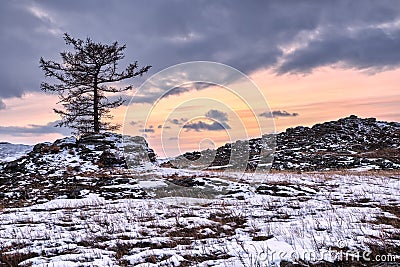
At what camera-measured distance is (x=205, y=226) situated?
9273 mm

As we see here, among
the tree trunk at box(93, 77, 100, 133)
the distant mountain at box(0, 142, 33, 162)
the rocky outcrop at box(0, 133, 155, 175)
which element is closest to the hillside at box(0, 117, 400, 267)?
the rocky outcrop at box(0, 133, 155, 175)

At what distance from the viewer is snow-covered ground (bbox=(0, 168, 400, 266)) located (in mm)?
6383

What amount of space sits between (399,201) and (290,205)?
435cm

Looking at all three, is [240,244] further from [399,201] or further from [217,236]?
[399,201]

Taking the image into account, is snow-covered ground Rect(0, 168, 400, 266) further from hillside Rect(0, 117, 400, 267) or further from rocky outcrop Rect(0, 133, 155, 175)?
rocky outcrop Rect(0, 133, 155, 175)

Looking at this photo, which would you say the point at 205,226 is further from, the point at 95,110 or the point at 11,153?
the point at 11,153

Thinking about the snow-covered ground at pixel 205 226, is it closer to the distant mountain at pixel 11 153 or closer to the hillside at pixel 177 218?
the hillside at pixel 177 218

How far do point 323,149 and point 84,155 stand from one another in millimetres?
47752

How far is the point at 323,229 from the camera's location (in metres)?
8.00

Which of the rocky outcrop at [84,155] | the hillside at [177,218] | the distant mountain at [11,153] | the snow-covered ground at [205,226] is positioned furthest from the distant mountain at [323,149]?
the snow-covered ground at [205,226]

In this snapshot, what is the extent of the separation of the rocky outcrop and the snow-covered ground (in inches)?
218

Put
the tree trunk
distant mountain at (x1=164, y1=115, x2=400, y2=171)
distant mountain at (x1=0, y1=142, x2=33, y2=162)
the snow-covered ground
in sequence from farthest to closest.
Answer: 1. distant mountain at (x1=164, y1=115, x2=400, y2=171)
2. the tree trunk
3. distant mountain at (x1=0, y1=142, x2=33, y2=162)
4. the snow-covered ground

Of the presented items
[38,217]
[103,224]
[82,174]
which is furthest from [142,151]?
[103,224]

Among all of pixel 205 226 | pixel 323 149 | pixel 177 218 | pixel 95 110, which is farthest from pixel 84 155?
pixel 323 149
